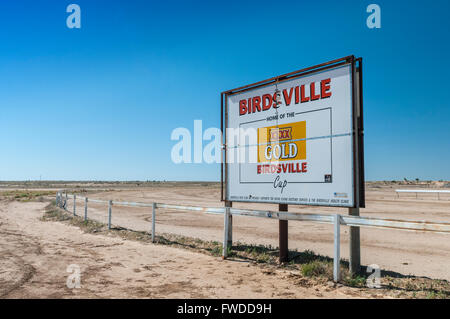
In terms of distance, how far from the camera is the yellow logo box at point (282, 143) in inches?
323

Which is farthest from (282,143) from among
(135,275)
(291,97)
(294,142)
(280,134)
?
(135,275)

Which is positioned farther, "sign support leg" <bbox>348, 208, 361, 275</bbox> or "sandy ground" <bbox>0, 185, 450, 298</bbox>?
"sign support leg" <bbox>348, 208, 361, 275</bbox>

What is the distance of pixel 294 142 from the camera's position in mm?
8320

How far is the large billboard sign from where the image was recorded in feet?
23.4

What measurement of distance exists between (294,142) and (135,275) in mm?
4822

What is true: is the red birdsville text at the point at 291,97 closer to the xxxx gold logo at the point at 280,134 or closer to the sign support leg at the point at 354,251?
the xxxx gold logo at the point at 280,134

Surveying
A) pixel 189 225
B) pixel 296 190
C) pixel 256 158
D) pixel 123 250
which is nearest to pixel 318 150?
pixel 296 190

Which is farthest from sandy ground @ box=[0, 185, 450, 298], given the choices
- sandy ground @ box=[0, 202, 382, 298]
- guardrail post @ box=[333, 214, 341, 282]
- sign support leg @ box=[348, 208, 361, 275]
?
sign support leg @ box=[348, 208, 361, 275]

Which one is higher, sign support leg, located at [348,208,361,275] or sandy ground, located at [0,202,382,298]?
sign support leg, located at [348,208,361,275]

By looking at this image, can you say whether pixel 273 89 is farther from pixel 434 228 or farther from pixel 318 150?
pixel 434 228

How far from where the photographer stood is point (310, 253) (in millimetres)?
8797

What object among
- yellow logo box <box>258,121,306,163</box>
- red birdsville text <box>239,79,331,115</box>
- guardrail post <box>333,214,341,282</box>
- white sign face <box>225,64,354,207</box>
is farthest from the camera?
yellow logo box <box>258,121,306,163</box>

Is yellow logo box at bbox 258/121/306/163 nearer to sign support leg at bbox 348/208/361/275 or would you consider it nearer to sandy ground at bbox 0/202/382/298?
sign support leg at bbox 348/208/361/275

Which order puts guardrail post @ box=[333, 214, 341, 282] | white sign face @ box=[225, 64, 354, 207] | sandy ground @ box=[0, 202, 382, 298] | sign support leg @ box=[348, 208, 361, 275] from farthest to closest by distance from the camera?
white sign face @ box=[225, 64, 354, 207], sign support leg @ box=[348, 208, 361, 275], guardrail post @ box=[333, 214, 341, 282], sandy ground @ box=[0, 202, 382, 298]
